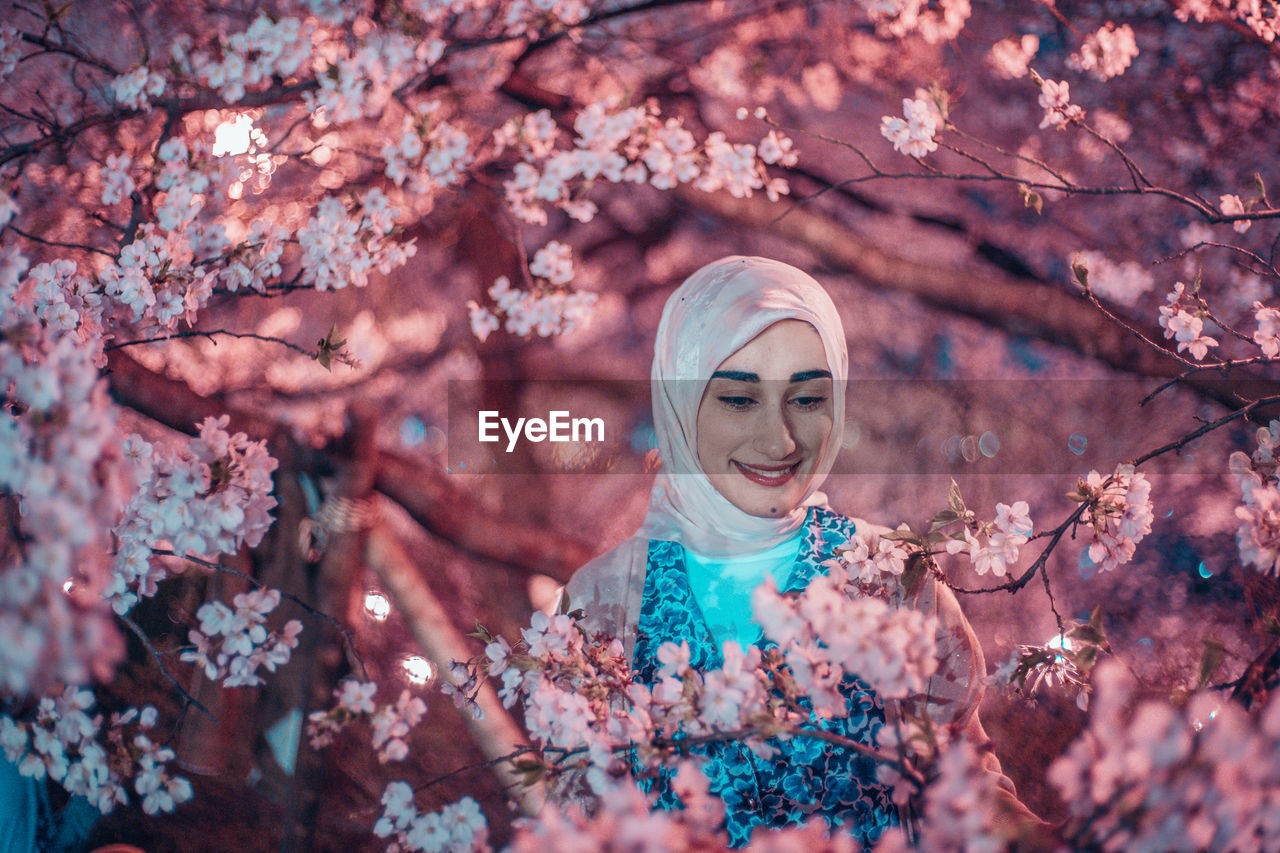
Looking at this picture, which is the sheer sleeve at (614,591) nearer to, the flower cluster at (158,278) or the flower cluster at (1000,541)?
the flower cluster at (1000,541)

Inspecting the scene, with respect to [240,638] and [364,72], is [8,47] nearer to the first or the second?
[364,72]

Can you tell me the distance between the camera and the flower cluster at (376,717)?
53.5 inches

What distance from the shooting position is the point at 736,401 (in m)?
1.20

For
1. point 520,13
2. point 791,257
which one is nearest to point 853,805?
point 791,257

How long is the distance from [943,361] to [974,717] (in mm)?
695

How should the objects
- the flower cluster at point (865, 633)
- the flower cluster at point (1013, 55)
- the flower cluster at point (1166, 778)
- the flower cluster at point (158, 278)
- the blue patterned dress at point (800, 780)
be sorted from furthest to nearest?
the flower cluster at point (1013, 55) → the flower cluster at point (158, 278) → the blue patterned dress at point (800, 780) → the flower cluster at point (865, 633) → the flower cluster at point (1166, 778)

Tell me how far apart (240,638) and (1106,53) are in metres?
2.11

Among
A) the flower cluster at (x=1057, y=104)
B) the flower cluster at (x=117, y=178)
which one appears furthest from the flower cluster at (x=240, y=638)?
the flower cluster at (x=1057, y=104)

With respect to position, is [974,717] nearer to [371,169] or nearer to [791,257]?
[791,257]

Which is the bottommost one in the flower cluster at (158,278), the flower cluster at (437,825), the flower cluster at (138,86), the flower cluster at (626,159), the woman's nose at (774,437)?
the flower cluster at (437,825)

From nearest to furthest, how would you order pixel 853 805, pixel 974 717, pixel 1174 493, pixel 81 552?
1. pixel 81 552
2. pixel 853 805
3. pixel 974 717
4. pixel 1174 493

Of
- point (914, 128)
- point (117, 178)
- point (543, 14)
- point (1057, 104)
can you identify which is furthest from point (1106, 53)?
point (117, 178)

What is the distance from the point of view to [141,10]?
1459 millimetres

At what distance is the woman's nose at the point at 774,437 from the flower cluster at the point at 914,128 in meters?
0.69
